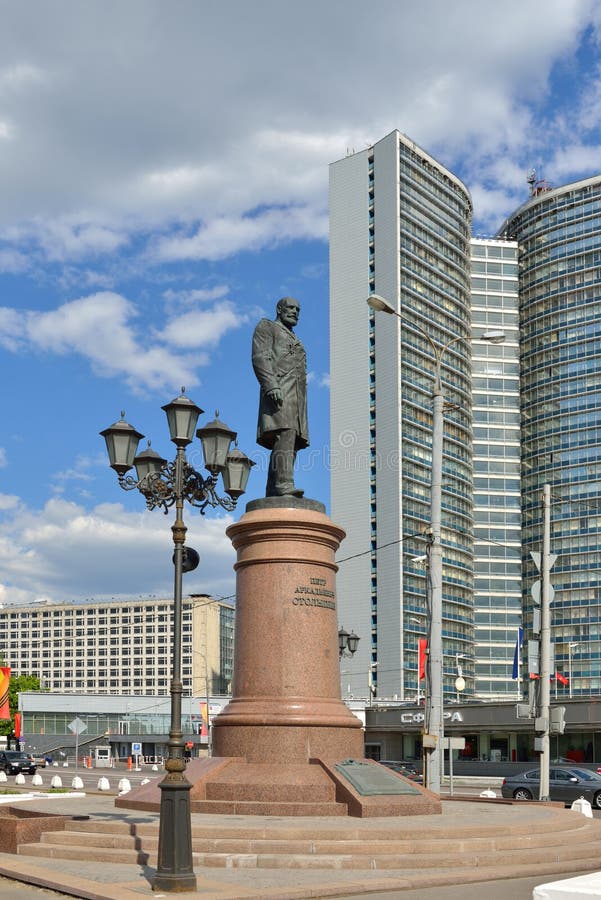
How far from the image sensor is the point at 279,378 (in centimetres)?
2092

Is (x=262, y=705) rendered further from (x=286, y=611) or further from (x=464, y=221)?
(x=464, y=221)

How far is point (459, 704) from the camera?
71.6 m

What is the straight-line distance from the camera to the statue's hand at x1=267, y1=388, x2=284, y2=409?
20522mm

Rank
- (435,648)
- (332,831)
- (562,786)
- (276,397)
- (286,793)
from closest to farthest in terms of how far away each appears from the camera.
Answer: (332,831)
(286,793)
(276,397)
(435,648)
(562,786)

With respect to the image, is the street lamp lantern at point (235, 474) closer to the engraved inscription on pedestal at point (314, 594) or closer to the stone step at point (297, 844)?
the engraved inscription on pedestal at point (314, 594)

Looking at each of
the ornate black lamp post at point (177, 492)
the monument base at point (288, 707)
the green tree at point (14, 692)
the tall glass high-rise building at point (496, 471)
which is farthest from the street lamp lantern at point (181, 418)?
the green tree at point (14, 692)

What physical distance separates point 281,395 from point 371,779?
7.18m

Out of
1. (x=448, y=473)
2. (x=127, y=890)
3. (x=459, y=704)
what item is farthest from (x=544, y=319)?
(x=127, y=890)

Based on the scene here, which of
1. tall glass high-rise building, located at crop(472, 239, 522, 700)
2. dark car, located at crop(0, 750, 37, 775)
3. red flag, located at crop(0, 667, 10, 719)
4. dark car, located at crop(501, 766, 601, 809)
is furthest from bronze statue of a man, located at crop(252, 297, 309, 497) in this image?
tall glass high-rise building, located at crop(472, 239, 522, 700)

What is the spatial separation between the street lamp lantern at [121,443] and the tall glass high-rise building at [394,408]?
9227 cm

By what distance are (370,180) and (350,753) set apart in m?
105

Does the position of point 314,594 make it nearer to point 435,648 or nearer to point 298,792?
point 435,648

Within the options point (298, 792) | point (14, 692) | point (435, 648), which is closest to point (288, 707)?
point (298, 792)

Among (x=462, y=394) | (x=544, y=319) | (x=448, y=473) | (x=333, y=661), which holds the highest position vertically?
(x=544, y=319)
